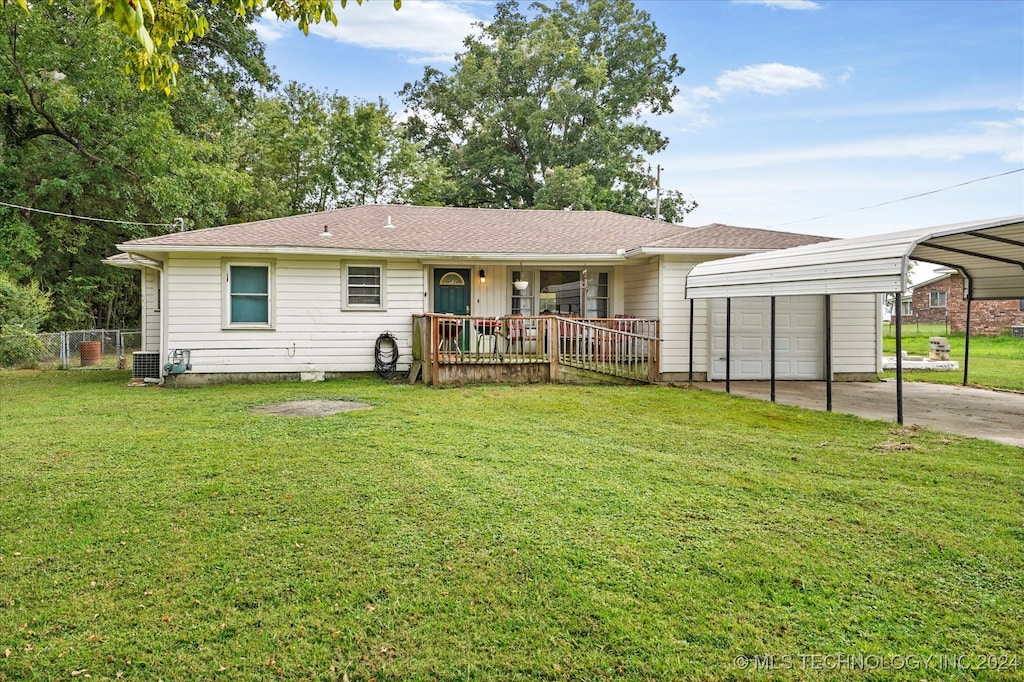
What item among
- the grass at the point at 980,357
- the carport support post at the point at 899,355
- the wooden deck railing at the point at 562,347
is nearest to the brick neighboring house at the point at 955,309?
the grass at the point at 980,357

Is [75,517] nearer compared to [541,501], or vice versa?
[75,517]

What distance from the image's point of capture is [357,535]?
3494 millimetres

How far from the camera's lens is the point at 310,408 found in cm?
793

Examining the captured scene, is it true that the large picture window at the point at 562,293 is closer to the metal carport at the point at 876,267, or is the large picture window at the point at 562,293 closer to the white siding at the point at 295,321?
the white siding at the point at 295,321

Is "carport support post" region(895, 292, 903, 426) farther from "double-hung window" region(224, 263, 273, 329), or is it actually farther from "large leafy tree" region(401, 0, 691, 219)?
"large leafy tree" region(401, 0, 691, 219)

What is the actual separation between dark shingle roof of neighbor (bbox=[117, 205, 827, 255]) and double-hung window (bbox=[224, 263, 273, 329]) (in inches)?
23.9

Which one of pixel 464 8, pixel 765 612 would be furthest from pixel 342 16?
pixel 765 612

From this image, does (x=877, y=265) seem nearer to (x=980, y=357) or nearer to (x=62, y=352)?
(x=980, y=357)

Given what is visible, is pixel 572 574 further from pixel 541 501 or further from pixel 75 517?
pixel 75 517

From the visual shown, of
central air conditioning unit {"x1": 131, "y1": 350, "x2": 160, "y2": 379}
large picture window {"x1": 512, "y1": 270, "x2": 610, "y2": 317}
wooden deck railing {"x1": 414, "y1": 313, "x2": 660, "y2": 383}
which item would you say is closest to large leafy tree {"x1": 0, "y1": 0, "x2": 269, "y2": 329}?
central air conditioning unit {"x1": 131, "y1": 350, "x2": 160, "y2": 379}

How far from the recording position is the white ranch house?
10.4 meters

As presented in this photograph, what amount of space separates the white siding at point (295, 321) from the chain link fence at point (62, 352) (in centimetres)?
597

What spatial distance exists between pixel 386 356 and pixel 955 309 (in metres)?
30.7

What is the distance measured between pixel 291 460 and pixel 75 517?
1.63 metres
